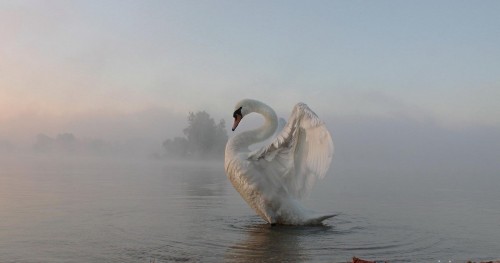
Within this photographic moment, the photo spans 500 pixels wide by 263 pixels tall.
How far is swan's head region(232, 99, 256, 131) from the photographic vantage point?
14.4m

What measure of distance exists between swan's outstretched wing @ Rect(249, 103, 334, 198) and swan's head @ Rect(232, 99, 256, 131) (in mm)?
1928

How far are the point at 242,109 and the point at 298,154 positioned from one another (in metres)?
2.80

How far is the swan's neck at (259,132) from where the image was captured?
13.6 meters

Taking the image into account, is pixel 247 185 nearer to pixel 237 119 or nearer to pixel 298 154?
pixel 298 154

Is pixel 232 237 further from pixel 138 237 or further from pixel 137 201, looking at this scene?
pixel 137 201

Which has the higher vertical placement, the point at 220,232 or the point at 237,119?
the point at 237,119

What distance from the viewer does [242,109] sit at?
14.5 m

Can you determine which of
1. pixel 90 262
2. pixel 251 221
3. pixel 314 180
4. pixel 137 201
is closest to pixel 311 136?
pixel 314 180

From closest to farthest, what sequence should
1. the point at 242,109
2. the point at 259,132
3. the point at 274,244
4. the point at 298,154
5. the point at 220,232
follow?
the point at 274,244 < the point at 220,232 < the point at 298,154 < the point at 259,132 < the point at 242,109

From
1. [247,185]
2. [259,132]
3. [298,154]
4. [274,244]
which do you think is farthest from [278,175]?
[274,244]

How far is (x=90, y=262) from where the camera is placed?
336 inches

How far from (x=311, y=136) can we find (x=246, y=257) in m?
3.35

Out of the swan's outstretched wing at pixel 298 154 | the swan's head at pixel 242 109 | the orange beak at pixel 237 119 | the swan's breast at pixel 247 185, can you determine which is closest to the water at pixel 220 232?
the swan's breast at pixel 247 185

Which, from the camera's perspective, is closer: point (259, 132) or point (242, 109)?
point (259, 132)
